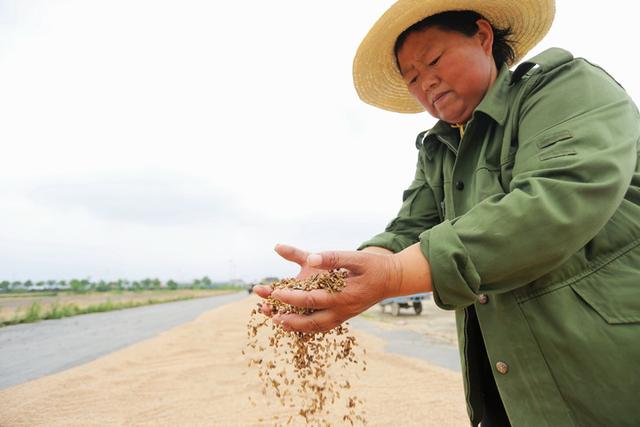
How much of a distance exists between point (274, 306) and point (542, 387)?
31.2 inches

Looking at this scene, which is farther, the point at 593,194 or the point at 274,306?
the point at 274,306

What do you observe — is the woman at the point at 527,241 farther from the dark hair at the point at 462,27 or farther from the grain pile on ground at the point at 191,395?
the grain pile on ground at the point at 191,395

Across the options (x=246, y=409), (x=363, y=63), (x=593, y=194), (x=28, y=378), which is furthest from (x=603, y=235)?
(x=28, y=378)

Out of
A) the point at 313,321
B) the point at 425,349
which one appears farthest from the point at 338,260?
the point at 425,349

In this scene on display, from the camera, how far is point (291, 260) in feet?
3.97

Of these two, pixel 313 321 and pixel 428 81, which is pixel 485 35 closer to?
pixel 428 81

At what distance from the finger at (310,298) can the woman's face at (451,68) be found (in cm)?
89

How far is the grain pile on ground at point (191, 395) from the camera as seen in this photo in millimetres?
2879

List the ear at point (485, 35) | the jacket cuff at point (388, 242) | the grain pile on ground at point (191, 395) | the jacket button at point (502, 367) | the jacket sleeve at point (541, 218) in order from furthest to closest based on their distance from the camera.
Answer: the grain pile on ground at point (191, 395) < the jacket cuff at point (388, 242) < the ear at point (485, 35) < the jacket button at point (502, 367) < the jacket sleeve at point (541, 218)

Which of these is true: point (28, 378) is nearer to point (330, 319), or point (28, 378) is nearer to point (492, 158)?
point (330, 319)

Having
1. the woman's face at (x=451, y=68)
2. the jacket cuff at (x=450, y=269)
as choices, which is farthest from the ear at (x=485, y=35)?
the jacket cuff at (x=450, y=269)

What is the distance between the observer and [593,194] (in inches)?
31.2

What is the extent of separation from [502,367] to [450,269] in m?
0.55

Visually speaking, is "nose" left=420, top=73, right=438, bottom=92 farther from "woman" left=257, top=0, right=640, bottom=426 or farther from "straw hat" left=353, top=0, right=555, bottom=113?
"straw hat" left=353, top=0, right=555, bottom=113
